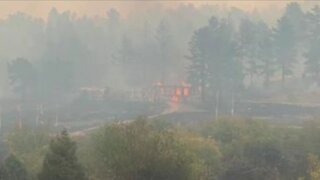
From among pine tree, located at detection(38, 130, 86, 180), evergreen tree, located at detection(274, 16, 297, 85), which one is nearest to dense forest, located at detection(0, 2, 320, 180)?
pine tree, located at detection(38, 130, 86, 180)

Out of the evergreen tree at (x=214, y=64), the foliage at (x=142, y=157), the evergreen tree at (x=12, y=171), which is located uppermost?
the evergreen tree at (x=214, y=64)

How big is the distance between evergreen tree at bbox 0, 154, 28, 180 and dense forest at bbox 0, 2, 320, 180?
2.2 inches

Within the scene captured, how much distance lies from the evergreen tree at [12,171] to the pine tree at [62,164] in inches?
253

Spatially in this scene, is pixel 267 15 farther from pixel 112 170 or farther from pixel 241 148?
pixel 112 170

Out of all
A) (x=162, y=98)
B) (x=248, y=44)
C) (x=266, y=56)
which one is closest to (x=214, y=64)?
(x=248, y=44)

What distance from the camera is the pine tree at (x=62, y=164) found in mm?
22516

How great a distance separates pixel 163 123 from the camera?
46000 millimetres

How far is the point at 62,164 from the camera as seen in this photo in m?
22.6

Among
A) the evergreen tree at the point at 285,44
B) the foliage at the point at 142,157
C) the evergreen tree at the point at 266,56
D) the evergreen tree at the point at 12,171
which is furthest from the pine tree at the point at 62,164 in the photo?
the evergreen tree at the point at 285,44

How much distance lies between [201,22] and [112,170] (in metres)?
105

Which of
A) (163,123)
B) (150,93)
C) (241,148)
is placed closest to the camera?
(241,148)

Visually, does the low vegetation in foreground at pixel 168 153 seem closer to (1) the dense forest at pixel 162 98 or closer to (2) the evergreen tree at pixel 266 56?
(1) the dense forest at pixel 162 98

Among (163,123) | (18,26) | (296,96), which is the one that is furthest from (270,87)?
(18,26)

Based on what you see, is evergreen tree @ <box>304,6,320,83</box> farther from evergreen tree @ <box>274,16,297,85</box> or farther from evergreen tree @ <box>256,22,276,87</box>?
evergreen tree @ <box>256,22,276,87</box>
